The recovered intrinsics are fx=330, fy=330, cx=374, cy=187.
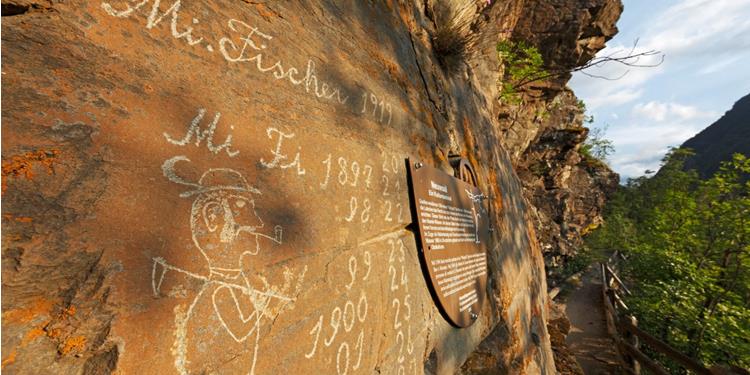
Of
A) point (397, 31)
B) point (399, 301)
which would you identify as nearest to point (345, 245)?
point (399, 301)

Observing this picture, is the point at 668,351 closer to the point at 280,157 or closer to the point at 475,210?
the point at 475,210

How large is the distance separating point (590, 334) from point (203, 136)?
13.2 m

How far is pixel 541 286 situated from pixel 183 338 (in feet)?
19.0

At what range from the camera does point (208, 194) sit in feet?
3.39

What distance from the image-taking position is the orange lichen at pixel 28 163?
695mm

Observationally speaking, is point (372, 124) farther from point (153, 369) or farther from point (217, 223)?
point (153, 369)

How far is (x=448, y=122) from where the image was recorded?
10.4 ft

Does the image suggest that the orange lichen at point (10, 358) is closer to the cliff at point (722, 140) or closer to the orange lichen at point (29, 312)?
the orange lichen at point (29, 312)

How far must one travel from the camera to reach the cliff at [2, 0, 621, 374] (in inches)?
29.7

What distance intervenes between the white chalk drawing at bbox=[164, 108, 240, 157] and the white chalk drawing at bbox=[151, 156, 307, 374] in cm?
6

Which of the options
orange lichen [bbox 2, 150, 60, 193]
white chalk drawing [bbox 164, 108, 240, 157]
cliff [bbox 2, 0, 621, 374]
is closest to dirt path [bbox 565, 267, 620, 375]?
cliff [bbox 2, 0, 621, 374]

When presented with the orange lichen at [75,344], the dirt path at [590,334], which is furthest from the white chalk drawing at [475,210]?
the dirt path at [590,334]

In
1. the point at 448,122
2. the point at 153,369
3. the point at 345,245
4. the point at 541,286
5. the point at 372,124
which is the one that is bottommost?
the point at 541,286

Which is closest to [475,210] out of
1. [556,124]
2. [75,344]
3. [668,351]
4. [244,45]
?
[244,45]
